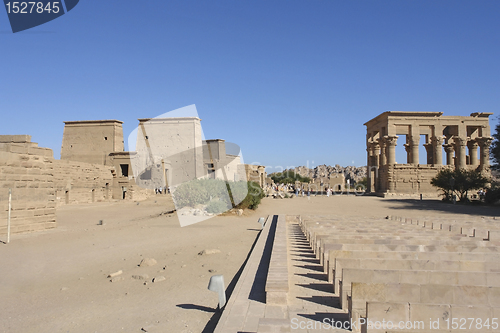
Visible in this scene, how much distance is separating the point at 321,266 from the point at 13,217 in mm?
10137

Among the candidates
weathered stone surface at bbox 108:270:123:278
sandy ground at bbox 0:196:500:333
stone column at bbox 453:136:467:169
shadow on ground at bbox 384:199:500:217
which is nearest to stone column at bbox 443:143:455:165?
stone column at bbox 453:136:467:169

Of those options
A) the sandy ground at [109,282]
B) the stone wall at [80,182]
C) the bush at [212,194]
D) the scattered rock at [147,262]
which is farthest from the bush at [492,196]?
the stone wall at [80,182]

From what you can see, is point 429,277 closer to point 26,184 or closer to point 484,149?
point 26,184

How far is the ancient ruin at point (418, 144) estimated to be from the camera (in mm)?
32688

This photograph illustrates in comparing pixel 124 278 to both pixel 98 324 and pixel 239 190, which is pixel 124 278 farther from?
pixel 239 190

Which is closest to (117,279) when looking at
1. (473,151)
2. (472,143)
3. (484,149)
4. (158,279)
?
(158,279)

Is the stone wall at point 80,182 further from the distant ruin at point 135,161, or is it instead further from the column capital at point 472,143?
the column capital at point 472,143

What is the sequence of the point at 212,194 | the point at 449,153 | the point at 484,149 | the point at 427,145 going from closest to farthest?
the point at 212,194, the point at 484,149, the point at 449,153, the point at 427,145

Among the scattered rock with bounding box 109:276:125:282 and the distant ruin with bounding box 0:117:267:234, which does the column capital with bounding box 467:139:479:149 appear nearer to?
the distant ruin with bounding box 0:117:267:234

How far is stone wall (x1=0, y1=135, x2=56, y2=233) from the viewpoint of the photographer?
10609 millimetres

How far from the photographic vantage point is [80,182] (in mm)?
24141

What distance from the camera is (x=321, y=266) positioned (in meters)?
5.76

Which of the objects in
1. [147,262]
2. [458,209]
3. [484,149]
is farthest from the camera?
[484,149]

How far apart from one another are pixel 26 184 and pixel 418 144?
34189 millimetres
